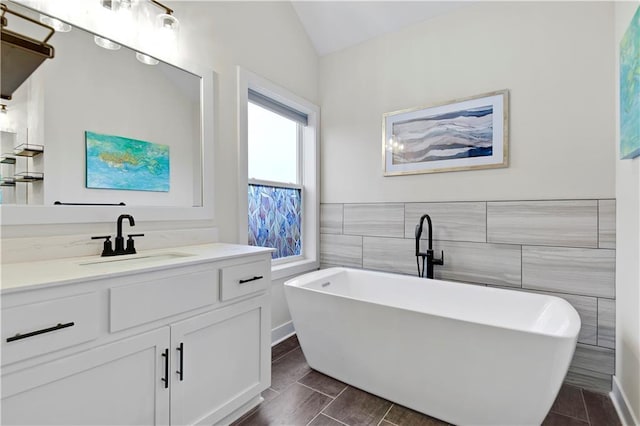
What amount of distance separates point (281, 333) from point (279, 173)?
146 cm

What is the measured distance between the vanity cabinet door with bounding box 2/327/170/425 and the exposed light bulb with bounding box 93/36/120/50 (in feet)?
4.88

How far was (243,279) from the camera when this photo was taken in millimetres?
1627

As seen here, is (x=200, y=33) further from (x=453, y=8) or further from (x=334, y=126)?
(x=453, y=8)

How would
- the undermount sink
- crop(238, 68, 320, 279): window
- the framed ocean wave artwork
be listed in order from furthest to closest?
1. crop(238, 68, 320, 279): window
2. the framed ocean wave artwork
3. the undermount sink

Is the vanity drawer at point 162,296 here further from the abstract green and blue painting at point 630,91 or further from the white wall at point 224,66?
the abstract green and blue painting at point 630,91

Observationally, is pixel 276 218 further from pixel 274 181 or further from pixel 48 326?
pixel 48 326

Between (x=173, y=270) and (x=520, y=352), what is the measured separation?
1588 millimetres

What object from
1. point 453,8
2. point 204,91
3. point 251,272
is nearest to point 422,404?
point 251,272

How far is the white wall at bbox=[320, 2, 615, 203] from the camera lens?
1.96 m

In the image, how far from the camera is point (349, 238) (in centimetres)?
299

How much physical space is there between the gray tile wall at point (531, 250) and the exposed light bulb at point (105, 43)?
2159 millimetres

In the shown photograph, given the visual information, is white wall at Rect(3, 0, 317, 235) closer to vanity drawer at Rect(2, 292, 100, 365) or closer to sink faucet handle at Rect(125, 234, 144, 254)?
sink faucet handle at Rect(125, 234, 144, 254)

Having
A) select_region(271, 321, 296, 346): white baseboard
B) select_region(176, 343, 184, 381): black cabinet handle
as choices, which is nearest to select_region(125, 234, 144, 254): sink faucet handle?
select_region(176, 343, 184, 381): black cabinet handle

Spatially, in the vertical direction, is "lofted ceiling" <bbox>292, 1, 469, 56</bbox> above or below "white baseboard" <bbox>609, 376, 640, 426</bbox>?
above
